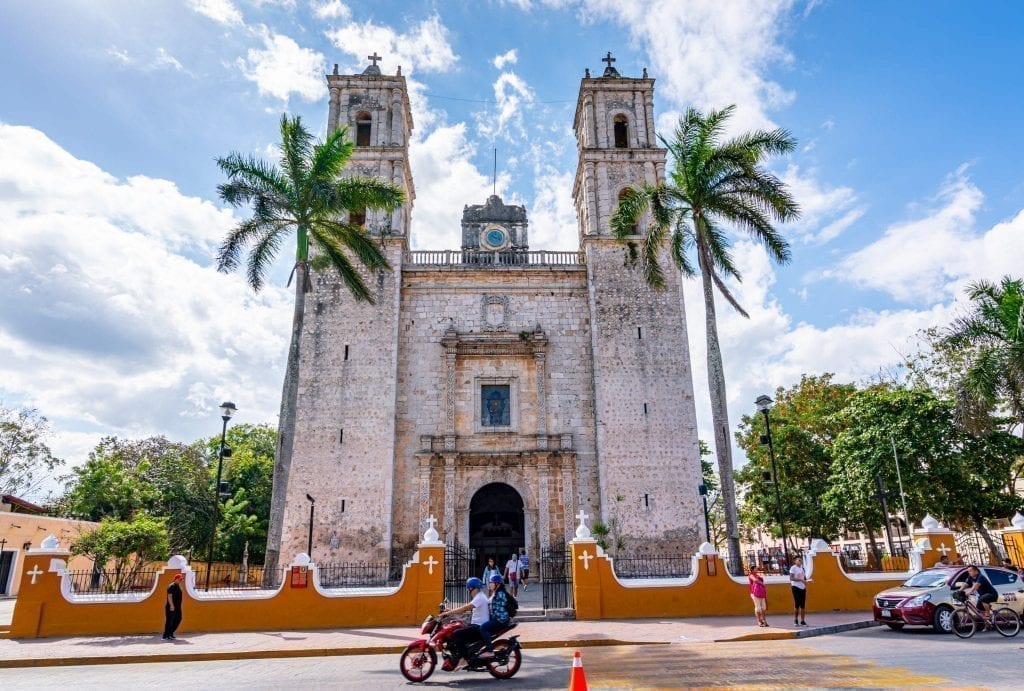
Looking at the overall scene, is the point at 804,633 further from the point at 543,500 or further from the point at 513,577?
the point at 543,500

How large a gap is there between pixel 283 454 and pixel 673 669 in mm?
10475

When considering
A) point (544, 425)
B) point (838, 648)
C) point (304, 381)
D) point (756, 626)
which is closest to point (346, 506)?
point (304, 381)

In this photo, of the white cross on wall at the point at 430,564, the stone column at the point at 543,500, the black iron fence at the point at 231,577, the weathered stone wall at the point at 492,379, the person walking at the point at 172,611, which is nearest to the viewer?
the person walking at the point at 172,611

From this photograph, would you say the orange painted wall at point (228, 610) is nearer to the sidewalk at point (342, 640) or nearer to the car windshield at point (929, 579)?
the sidewalk at point (342, 640)

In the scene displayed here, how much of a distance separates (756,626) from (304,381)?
15215 mm

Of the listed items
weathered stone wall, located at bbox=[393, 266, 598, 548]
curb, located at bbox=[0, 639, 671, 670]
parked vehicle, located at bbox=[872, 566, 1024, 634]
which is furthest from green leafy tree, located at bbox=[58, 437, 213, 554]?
parked vehicle, located at bbox=[872, 566, 1024, 634]

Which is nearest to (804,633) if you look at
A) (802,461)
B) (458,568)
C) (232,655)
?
(232,655)

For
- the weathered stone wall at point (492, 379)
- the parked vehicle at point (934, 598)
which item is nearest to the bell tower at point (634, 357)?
the weathered stone wall at point (492, 379)

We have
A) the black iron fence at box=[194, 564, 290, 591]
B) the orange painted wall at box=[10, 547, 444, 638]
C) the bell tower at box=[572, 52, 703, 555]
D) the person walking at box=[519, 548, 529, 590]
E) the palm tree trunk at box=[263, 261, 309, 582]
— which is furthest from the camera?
the black iron fence at box=[194, 564, 290, 591]

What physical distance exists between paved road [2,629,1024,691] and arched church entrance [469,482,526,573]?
1108cm

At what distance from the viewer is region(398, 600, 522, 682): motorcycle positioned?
23.9ft

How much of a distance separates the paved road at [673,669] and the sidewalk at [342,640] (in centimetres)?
35

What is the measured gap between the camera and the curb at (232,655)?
955cm

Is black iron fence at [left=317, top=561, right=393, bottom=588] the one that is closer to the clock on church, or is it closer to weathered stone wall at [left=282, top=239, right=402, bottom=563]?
weathered stone wall at [left=282, top=239, right=402, bottom=563]
